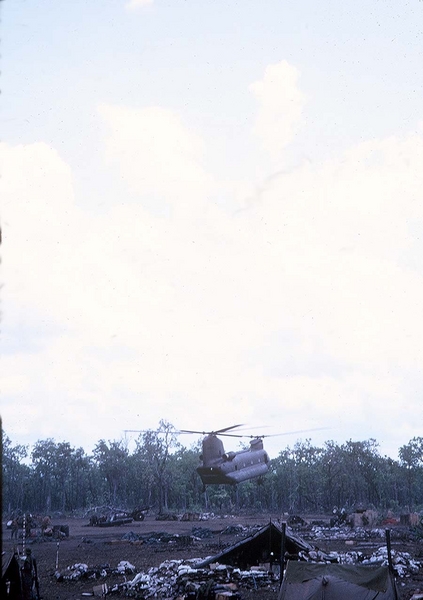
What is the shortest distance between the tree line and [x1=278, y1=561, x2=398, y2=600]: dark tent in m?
62.1

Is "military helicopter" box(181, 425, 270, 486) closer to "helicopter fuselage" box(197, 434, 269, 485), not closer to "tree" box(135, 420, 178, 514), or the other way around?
"helicopter fuselage" box(197, 434, 269, 485)

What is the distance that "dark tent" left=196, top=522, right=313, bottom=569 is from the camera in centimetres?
2205

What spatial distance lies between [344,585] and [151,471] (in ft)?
254

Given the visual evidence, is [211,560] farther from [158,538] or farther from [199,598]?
[158,538]

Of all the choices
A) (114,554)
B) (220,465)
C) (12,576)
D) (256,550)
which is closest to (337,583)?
(12,576)

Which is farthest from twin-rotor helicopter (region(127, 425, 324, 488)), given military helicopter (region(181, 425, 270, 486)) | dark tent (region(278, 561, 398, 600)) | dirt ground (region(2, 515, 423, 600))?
dark tent (region(278, 561, 398, 600))

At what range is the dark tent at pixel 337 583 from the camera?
12930 millimetres

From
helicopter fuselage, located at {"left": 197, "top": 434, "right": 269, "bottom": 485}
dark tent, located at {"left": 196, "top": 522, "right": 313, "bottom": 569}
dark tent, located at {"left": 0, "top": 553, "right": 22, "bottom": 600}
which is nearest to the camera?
dark tent, located at {"left": 0, "top": 553, "right": 22, "bottom": 600}

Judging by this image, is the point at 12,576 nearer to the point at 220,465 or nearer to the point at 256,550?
the point at 220,465

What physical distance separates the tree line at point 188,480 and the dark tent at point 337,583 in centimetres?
6214

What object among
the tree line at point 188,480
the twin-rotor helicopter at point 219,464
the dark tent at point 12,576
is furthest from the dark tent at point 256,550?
the tree line at point 188,480

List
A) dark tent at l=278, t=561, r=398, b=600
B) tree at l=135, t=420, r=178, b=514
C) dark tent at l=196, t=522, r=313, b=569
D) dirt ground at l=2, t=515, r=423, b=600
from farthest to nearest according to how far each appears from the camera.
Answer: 1. tree at l=135, t=420, r=178, b=514
2. dark tent at l=196, t=522, r=313, b=569
3. dirt ground at l=2, t=515, r=423, b=600
4. dark tent at l=278, t=561, r=398, b=600

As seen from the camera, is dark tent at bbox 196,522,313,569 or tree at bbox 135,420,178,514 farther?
tree at bbox 135,420,178,514

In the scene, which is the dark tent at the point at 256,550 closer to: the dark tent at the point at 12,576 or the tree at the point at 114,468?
the dark tent at the point at 12,576
